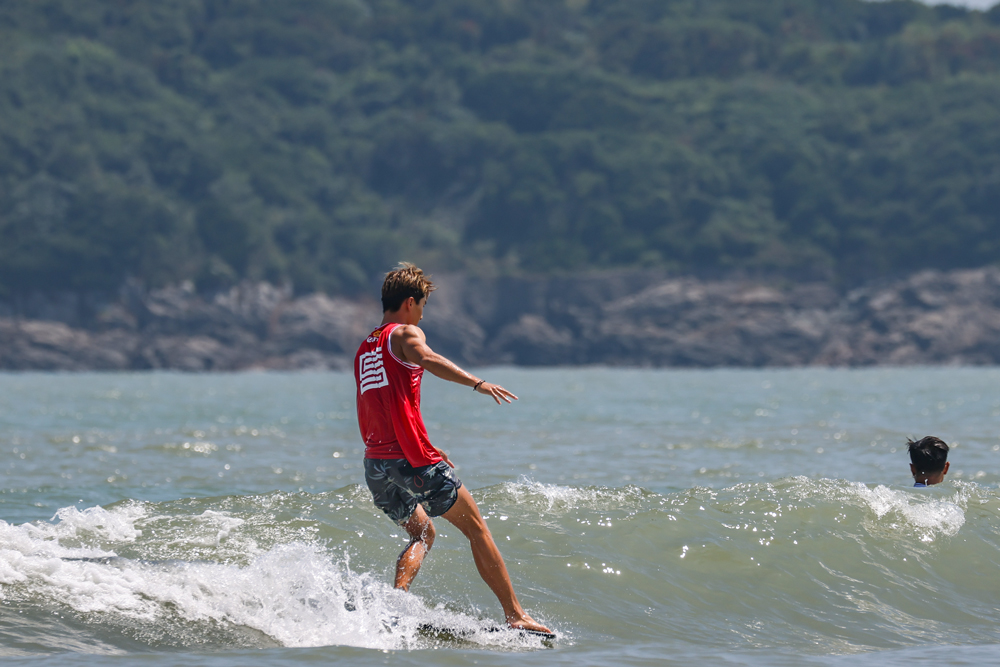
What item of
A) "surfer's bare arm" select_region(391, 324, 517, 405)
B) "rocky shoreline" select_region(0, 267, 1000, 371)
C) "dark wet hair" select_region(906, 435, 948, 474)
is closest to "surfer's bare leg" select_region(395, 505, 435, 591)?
"surfer's bare arm" select_region(391, 324, 517, 405)

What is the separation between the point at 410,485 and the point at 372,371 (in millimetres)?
651

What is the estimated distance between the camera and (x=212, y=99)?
136 meters

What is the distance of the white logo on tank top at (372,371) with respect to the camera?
652 centimetres

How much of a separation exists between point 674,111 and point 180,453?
119 metres

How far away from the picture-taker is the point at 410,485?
6543 mm

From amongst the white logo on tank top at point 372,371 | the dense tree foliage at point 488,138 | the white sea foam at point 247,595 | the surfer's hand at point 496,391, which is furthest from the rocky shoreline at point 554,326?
the surfer's hand at point 496,391

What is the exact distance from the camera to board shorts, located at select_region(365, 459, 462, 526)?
21.4 ft

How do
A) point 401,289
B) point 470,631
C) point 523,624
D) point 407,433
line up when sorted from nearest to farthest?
point 407,433
point 401,289
point 523,624
point 470,631

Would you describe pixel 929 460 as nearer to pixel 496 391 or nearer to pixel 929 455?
pixel 929 455

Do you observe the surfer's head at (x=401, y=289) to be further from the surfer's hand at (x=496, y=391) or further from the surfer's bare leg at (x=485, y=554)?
the surfer's bare leg at (x=485, y=554)

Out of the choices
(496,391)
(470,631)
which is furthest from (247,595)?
(496,391)

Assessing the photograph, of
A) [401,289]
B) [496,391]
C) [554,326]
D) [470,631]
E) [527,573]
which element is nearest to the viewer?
[496,391]

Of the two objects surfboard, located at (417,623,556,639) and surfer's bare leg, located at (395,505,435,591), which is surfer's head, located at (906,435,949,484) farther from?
surfer's bare leg, located at (395,505,435,591)

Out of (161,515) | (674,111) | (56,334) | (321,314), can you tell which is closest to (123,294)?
(56,334)
